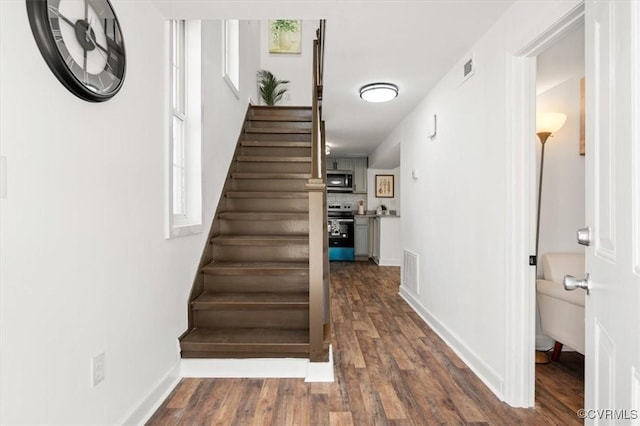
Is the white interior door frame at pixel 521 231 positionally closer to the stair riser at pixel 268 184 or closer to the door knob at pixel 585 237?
the door knob at pixel 585 237

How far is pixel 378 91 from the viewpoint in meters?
3.16

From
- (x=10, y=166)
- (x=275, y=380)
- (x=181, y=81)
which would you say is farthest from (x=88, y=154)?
(x=275, y=380)

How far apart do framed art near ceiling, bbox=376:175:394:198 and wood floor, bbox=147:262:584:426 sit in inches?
213

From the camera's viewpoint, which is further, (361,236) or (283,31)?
(361,236)

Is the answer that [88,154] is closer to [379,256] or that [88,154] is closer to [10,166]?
[10,166]

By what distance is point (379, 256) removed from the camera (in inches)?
281

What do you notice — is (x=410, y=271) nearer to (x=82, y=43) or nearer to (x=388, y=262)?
(x=388, y=262)

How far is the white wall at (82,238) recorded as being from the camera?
3.47 ft

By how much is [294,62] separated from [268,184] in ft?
9.91

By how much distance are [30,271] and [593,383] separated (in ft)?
5.77

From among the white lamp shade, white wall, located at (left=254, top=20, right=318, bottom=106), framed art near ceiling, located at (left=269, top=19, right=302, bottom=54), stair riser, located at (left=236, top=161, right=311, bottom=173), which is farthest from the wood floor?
framed art near ceiling, located at (left=269, top=19, right=302, bottom=54)

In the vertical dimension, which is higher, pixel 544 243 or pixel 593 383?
pixel 544 243

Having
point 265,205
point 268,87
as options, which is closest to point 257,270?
point 265,205

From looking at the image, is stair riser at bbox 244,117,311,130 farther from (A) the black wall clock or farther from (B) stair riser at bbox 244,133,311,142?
(A) the black wall clock
